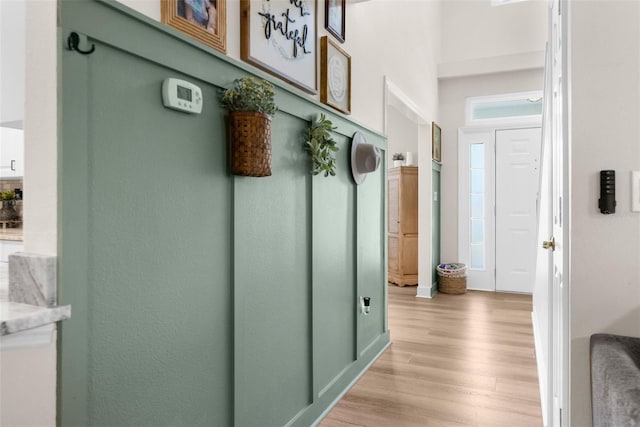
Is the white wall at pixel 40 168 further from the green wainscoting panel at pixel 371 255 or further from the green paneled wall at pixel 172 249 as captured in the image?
the green wainscoting panel at pixel 371 255

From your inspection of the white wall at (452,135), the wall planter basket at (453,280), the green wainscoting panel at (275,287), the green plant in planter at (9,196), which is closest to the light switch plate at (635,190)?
the green wainscoting panel at (275,287)

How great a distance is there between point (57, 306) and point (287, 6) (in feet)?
5.17

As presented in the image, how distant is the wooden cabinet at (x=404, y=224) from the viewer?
590cm

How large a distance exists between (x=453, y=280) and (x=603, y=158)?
441 cm

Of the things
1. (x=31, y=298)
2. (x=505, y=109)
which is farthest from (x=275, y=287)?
(x=505, y=109)

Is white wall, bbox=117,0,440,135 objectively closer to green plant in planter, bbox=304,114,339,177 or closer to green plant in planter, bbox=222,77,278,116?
green plant in planter, bbox=222,77,278,116

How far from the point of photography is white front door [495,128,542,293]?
545 centimetres

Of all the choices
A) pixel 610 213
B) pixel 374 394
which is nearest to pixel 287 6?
pixel 610 213

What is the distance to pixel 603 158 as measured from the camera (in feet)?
4.03

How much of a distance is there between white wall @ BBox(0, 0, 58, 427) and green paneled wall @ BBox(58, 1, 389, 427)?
1.0 inches

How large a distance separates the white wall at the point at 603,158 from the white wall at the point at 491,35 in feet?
15.4

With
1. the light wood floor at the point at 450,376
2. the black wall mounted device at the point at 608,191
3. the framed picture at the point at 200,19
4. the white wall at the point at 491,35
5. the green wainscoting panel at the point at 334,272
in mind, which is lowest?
the light wood floor at the point at 450,376

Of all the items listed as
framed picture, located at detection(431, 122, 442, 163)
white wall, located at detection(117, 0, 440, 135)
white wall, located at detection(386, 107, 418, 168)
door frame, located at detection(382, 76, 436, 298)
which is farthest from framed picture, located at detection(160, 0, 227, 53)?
white wall, located at detection(386, 107, 418, 168)

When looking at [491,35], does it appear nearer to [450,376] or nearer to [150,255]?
[450,376]
